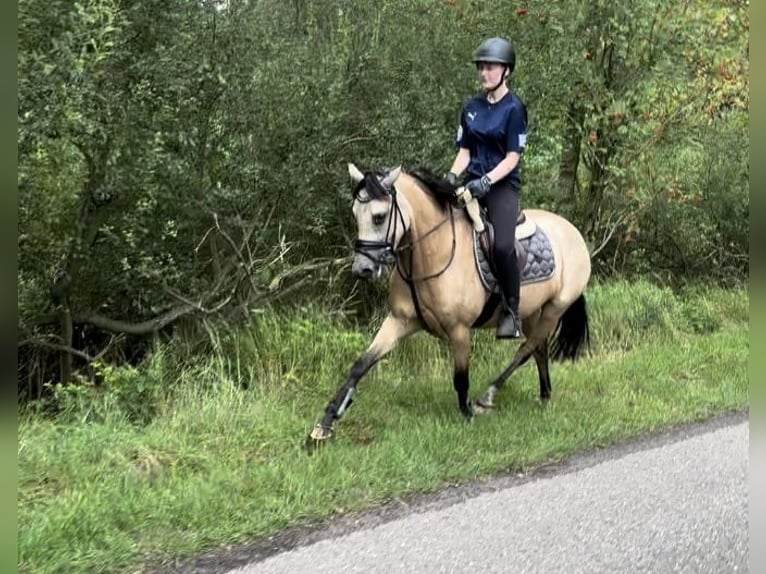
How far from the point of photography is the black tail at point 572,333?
309 inches

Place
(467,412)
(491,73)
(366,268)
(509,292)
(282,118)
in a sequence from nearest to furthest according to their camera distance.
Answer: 1. (366,268)
2. (491,73)
3. (509,292)
4. (467,412)
5. (282,118)

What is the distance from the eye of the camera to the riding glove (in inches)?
234

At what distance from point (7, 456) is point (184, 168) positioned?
622 cm

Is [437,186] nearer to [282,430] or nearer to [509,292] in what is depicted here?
[509,292]

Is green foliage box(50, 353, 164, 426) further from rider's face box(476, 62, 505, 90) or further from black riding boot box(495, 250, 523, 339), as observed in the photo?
rider's face box(476, 62, 505, 90)

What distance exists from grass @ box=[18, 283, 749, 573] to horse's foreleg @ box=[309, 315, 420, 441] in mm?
187

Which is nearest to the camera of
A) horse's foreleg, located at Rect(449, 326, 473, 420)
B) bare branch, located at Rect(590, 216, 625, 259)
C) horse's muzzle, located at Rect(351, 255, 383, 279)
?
horse's muzzle, located at Rect(351, 255, 383, 279)

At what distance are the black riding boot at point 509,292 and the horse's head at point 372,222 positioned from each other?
1094 millimetres

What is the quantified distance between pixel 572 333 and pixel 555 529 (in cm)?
376

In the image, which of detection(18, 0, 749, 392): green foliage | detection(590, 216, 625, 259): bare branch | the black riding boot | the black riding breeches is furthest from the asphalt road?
detection(590, 216, 625, 259): bare branch

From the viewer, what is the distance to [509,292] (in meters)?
6.28

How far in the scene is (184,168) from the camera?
793 cm

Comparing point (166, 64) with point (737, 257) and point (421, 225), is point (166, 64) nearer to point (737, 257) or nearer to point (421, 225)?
point (421, 225)

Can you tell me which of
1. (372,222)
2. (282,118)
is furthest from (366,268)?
(282,118)
